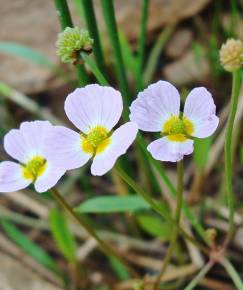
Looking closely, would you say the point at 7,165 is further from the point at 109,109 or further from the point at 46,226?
the point at 46,226

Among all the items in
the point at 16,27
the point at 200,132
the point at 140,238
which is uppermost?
the point at 16,27

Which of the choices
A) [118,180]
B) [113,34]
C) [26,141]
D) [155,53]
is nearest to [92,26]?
[113,34]

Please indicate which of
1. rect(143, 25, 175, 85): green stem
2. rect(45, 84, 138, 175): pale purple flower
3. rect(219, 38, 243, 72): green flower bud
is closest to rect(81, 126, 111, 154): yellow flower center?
rect(45, 84, 138, 175): pale purple flower

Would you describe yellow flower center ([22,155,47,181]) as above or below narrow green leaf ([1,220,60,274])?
above

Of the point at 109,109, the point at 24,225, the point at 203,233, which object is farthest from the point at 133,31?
the point at 109,109

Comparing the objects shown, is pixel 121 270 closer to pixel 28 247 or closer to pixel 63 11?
pixel 28 247

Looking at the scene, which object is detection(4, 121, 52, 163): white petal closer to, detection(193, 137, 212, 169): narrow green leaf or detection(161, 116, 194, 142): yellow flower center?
detection(161, 116, 194, 142): yellow flower center
